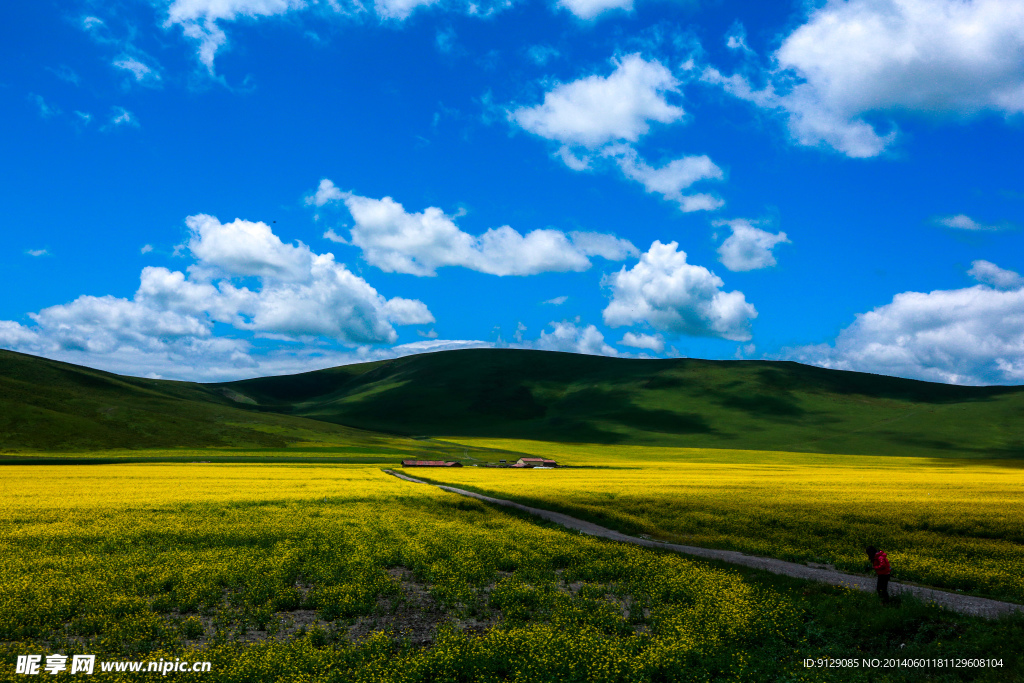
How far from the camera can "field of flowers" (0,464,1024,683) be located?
13.1 meters

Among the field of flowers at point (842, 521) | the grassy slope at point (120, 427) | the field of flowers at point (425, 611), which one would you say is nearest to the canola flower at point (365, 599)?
the field of flowers at point (425, 611)

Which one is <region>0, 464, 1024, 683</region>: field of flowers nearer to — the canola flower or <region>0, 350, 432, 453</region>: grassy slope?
the canola flower

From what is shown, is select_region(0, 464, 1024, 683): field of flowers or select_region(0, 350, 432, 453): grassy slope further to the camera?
select_region(0, 350, 432, 453): grassy slope

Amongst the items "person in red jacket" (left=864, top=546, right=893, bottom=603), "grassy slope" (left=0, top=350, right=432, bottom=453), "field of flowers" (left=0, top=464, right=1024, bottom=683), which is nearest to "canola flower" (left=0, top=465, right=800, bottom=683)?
"field of flowers" (left=0, top=464, right=1024, bottom=683)

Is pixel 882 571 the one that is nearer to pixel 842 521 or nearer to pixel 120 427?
pixel 842 521

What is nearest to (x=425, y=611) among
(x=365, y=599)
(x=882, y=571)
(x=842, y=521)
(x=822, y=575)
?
(x=365, y=599)

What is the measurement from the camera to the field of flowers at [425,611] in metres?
13.1

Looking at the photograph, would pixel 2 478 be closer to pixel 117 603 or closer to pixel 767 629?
pixel 117 603

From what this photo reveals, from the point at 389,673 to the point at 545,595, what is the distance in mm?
6952

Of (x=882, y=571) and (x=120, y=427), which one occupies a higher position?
(x=882, y=571)

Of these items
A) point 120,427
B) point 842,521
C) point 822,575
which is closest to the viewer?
point 822,575

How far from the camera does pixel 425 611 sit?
671 inches

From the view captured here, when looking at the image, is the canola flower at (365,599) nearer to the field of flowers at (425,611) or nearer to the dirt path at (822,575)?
the field of flowers at (425,611)

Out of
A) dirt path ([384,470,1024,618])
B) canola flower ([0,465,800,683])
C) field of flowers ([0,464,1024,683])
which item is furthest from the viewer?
dirt path ([384,470,1024,618])
